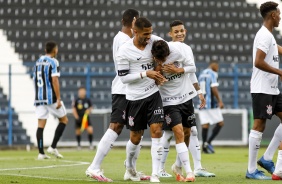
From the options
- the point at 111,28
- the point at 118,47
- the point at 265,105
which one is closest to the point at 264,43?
the point at 265,105

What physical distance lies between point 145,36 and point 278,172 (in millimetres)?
2392

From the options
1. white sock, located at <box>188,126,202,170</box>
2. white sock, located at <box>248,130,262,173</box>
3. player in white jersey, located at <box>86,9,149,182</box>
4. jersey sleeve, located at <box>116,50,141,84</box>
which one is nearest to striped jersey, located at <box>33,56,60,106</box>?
white sock, located at <box>188,126,202,170</box>

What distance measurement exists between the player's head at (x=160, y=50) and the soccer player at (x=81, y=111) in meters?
14.7

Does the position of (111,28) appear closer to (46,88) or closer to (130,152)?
(46,88)

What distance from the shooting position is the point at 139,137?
9.50 metres

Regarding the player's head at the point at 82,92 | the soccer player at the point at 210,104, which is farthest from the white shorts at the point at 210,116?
the player's head at the point at 82,92

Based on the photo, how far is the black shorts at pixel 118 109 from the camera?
9594mm

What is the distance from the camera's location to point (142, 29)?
8.99m

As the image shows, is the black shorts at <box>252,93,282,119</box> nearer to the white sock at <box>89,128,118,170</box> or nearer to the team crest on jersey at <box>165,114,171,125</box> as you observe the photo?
the team crest on jersey at <box>165,114,171,125</box>

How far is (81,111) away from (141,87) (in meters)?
14.9

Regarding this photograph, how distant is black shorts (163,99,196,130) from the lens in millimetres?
9484

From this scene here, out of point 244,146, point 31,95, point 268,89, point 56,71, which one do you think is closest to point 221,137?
point 244,146

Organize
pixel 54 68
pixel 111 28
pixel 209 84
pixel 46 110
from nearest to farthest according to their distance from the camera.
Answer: pixel 54 68, pixel 46 110, pixel 209 84, pixel 111 28

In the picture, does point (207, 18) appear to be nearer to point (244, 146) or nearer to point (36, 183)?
Answer: point (244, 146)
